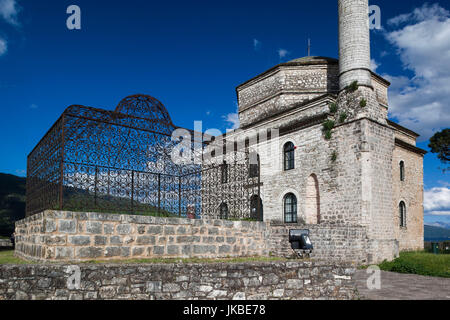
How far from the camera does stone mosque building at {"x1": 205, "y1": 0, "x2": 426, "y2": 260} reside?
13695mm

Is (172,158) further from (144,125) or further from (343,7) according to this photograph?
(343,7)

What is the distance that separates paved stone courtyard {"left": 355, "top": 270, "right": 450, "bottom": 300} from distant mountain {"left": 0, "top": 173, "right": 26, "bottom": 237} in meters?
27.0

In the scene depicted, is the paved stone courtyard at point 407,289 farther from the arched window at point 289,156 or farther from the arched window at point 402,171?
the arched window at point 402,171

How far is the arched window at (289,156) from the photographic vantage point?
17.0m

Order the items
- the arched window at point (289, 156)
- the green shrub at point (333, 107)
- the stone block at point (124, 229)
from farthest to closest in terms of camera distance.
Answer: the arched window at point (289, 156)
the green shrub at point (333, 107)
the stone block at point (124, 229)

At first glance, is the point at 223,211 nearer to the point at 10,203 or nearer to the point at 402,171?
the point at 402,171

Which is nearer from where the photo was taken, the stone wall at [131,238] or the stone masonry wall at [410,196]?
the stone wall at [131,238]

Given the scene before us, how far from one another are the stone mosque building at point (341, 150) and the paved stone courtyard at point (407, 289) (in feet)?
10.7

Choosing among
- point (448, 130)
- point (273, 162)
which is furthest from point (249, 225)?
point (448, 130)

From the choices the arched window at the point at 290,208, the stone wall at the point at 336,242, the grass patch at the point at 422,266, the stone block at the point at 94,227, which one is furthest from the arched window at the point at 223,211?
the grass patch at the point at 422,266

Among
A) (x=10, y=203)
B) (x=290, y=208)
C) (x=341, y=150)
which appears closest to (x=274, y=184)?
(x=290, y=208)

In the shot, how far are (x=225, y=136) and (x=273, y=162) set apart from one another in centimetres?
471

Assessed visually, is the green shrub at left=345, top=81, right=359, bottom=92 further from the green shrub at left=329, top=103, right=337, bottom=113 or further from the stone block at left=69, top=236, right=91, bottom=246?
the stone block at left=69, top=236, right=91, bottom=246

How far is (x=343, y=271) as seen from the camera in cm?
662
